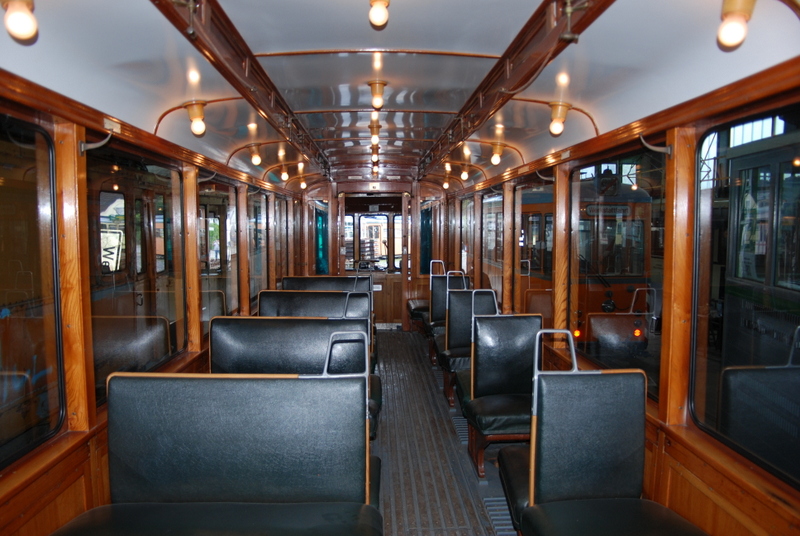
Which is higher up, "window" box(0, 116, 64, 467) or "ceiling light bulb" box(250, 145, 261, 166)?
"ceiling light bulb" box(250, 145, 261, 166)

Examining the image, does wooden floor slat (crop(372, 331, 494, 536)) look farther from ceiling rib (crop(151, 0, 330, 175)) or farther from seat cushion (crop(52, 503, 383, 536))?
ceiling rib (crop(151, 0, 330, 175))

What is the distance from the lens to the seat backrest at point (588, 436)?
2.09 metres

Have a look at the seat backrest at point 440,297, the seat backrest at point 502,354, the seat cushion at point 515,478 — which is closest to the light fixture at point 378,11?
the seat cushion at point 515,478

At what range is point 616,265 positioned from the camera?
4785 millimetres

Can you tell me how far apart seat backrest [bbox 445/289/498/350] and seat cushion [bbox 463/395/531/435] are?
151cm

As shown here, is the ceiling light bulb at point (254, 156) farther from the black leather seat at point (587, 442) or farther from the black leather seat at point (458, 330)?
the black leather seat at point (587, 442)

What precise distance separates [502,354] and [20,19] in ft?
10.1

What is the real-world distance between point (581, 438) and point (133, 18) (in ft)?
8.46

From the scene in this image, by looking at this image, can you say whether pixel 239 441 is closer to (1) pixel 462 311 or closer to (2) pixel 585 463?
(2) pixel 585 463

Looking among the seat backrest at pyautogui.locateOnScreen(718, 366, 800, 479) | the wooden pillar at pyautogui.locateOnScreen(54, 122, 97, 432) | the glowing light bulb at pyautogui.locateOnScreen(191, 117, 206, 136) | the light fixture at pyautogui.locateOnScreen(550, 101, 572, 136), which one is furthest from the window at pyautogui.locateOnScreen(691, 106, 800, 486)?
the glowing light bulb at pyautogui.locateOnScreen(191, 117, 206, 136)

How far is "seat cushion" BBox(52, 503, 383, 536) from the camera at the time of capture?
1753 mm

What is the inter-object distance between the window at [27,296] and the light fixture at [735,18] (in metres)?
2.68

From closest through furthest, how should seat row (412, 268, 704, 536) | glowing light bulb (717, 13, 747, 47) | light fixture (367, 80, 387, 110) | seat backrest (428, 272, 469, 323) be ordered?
glowing light bulb (717, 13, 747, 47) < seat row (412, 268, 704, 536) < light fixture (367, 80, 387, 110) < seat backrest (428, 272, 469, 323)

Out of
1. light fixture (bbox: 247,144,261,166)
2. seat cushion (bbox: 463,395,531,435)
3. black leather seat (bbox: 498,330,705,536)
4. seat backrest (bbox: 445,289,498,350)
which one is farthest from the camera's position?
light fixture (bbox: 247,144,261,166)
